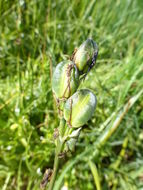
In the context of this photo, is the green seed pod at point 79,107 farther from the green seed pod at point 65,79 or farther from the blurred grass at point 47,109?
the blurred grass at point 47,109

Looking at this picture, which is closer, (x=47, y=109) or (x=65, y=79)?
(x=65, y=79)

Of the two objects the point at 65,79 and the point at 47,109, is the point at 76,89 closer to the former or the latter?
the point at 65,79

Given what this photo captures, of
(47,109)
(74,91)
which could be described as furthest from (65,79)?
(47,109)

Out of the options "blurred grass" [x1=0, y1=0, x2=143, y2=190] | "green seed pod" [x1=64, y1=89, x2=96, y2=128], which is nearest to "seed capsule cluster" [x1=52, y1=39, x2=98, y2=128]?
"green seed pod" [x1=64, y1=89, x2=96, y2=128]

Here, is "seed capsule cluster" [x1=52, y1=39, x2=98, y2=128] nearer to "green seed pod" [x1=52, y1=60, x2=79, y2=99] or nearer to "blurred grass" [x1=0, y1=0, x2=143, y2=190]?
"green seed pod" [x1=52, y1=60, x2=79, y2=99]

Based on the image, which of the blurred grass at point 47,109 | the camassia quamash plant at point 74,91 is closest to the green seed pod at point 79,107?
the camassia quamash plant at point 74,91
